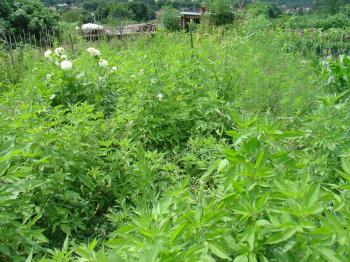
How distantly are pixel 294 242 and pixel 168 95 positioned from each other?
2.37 m

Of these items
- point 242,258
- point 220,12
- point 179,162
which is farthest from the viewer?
point 220,12

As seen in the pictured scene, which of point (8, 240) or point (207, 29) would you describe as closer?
point (8, 240)

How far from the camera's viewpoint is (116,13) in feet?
35.7

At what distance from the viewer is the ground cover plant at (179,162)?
4.02ft

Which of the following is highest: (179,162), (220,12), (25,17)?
(25,17)

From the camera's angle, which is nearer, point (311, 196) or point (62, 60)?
point (311, 196)

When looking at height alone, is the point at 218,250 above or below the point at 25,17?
below

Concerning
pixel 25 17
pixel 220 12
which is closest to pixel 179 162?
pixel 220 12

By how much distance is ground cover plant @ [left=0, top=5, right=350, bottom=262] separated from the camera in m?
1.22

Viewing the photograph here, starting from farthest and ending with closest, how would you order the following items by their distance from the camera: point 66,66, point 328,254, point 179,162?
point 66,66 < point 179,162 < point 328,254

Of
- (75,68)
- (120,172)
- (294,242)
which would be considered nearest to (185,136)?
(120,172)

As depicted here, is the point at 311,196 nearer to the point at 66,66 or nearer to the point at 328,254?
the point at 328,254

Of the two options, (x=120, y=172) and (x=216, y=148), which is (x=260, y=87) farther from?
(x=120, y=172)

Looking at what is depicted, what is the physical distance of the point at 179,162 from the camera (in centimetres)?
297
